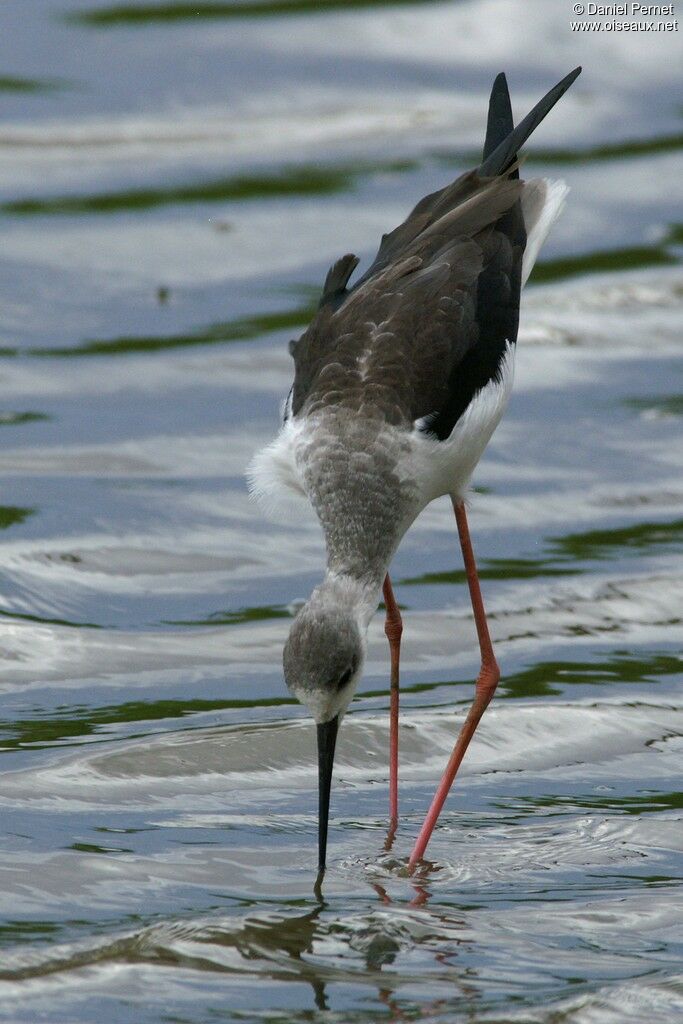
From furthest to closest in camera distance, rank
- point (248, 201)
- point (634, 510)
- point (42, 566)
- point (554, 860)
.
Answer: point (248, 201)
point (634, 510)
point (42, 566)
point (554, 860)

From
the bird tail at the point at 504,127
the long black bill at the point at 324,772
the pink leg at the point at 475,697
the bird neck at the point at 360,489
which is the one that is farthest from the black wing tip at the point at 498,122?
the long black bill at the point at 324,772

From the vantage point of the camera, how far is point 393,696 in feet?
23.4

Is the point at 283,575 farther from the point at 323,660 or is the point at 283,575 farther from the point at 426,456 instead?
the point at 323,660

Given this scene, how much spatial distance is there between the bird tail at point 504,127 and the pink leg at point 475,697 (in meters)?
1.52

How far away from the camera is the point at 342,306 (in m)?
7.16

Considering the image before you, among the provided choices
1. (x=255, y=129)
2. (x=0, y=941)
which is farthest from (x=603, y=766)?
(x=255, y=129)

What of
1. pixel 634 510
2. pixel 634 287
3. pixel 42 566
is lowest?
pixel 42 566

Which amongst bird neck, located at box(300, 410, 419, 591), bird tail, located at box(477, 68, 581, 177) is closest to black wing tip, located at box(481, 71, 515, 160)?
bird tail, located at box(477, 68, 581, 177)

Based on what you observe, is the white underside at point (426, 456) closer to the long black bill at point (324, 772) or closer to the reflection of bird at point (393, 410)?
the reflection of bird at point (393, 410)

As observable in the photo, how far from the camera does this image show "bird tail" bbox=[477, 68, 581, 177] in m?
7.71

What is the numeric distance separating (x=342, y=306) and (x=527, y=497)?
278cm

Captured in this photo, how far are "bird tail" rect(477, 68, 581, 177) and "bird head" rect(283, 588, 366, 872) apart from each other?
2.46 m

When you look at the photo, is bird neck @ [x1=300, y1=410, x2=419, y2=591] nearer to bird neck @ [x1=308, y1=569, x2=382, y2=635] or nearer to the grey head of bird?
bird neck @ [x1=308, y1=569, x2=382, y2=635]

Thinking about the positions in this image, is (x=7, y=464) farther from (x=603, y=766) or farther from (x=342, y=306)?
(x=603, y=766)
